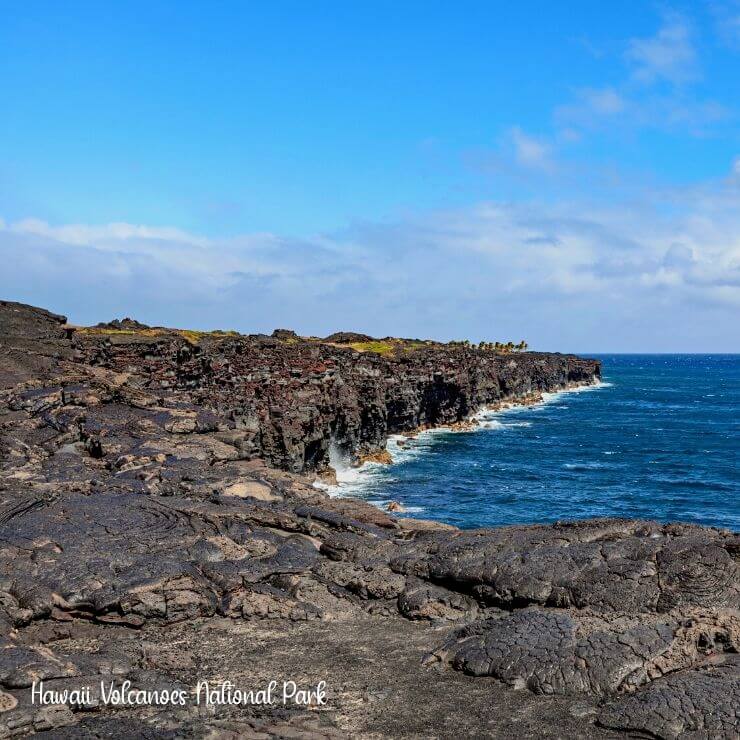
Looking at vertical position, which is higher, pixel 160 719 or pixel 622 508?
pixel 160 719

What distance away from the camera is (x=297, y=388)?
208 ft

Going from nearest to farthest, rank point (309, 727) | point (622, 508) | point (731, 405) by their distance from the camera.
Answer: point (309, 727), point (622, 508), point (731, 405)

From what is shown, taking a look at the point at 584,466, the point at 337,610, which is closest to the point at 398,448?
the point at 584,466

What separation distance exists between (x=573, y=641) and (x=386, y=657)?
462cm

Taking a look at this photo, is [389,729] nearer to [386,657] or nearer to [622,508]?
[386,657]

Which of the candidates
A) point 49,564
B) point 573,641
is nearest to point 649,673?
point 573,641

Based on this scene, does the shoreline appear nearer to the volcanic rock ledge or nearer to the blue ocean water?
the blue ocean water

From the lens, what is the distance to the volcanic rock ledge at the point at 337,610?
13.6m

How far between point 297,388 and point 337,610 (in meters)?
44.7

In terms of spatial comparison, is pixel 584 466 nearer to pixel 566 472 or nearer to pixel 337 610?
pixel 566 472

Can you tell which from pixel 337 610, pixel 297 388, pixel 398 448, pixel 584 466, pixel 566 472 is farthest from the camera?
pixel 398 448

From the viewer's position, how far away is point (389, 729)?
1338 centimetres

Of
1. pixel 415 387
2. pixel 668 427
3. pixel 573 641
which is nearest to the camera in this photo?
pixel 573 641

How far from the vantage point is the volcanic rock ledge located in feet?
44.6
